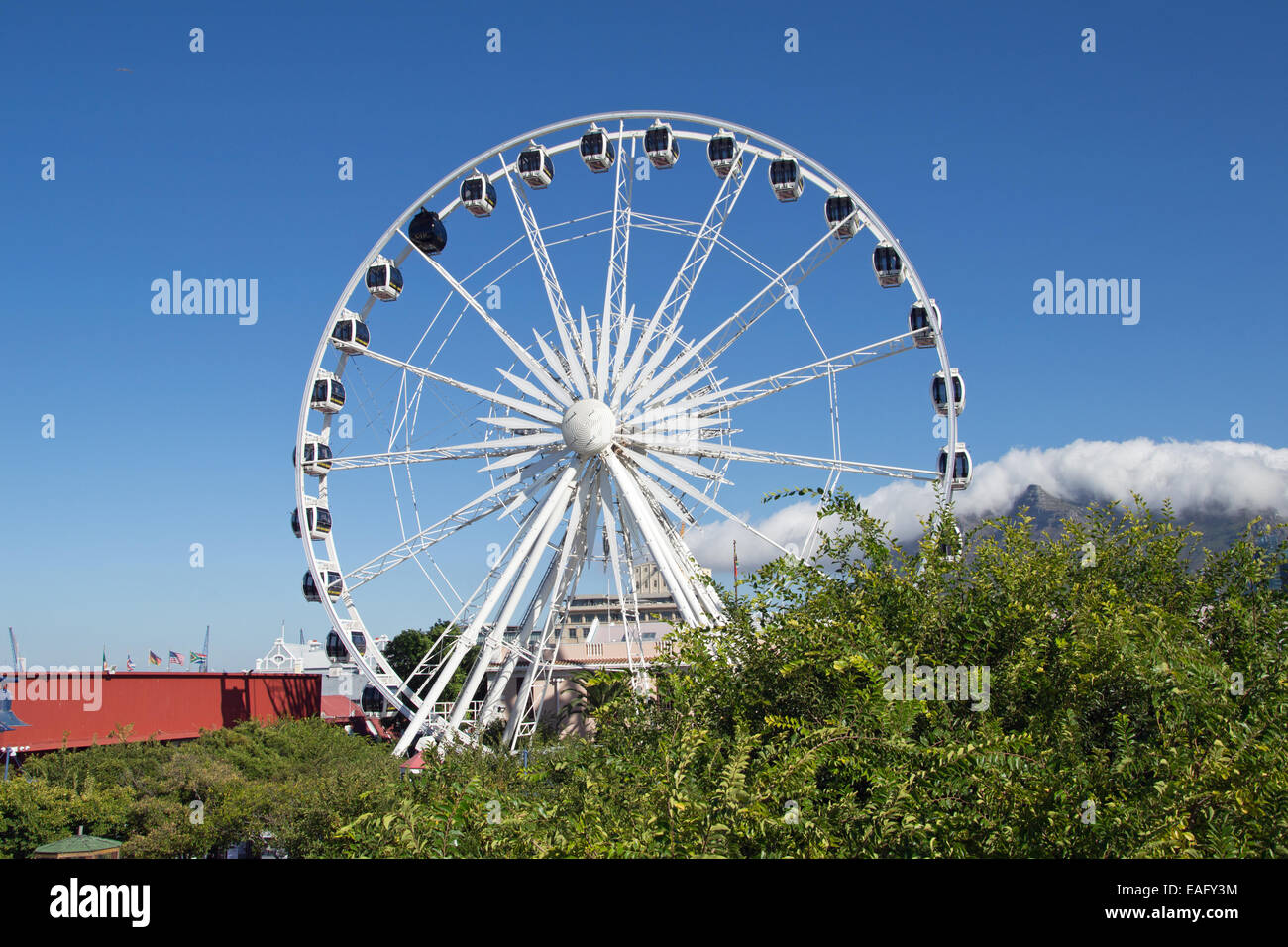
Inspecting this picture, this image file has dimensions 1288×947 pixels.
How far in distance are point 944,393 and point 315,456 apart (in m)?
21.0

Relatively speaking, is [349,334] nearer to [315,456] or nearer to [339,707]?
[315,456]

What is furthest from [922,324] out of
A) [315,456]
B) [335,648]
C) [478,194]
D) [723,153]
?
[335,648]

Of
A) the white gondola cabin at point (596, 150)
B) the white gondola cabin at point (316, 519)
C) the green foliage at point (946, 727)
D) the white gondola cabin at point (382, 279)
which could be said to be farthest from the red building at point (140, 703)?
the green foliage at point (946, 727)

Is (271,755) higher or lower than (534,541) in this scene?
lower

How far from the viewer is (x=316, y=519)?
114 ft

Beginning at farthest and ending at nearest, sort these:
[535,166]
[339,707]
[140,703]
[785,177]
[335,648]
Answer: [339,707] < [335,648] < [140,703] < [535,166] < [785,177]

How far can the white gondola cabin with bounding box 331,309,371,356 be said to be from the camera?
34.3m

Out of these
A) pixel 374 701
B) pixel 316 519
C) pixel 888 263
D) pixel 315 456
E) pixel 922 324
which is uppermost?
pixel 888 263

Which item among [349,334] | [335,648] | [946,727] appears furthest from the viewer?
[335,648]

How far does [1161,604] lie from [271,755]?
32.0 meters

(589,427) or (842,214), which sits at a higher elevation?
(842,214)
